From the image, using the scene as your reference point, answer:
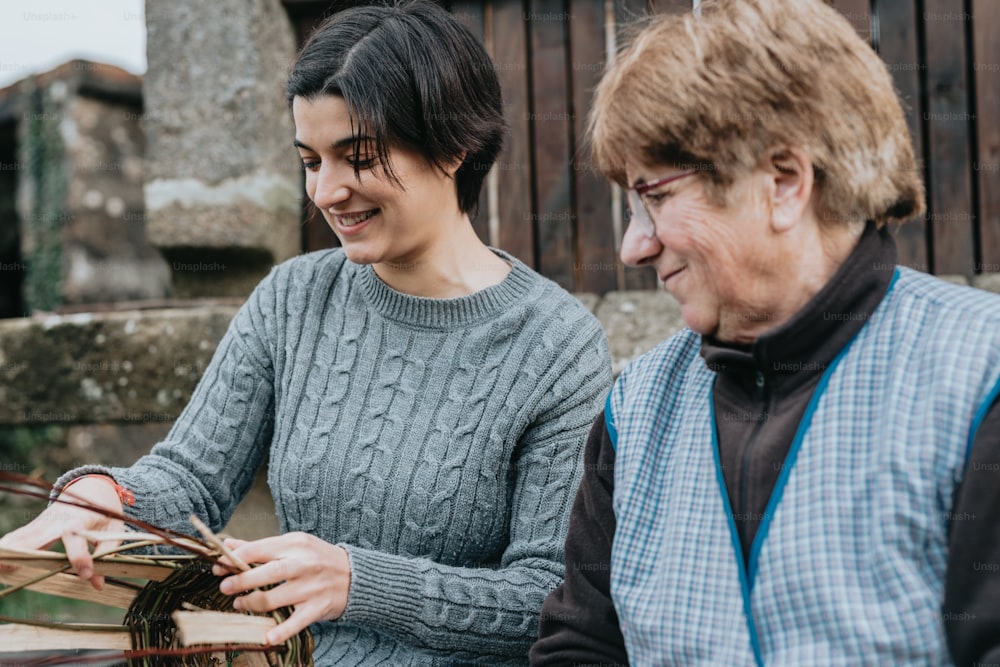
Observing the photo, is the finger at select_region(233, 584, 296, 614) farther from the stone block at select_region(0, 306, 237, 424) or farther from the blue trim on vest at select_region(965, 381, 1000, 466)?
the stone block at select_region(0, 306, 237, 424)

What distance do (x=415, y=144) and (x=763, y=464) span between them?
89 centimetres

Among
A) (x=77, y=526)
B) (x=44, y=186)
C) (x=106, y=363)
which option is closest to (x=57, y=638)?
(x=77, y=526)

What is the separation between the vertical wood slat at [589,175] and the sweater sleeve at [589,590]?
1350mm

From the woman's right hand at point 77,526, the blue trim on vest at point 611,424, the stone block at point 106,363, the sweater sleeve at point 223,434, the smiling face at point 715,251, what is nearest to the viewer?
the smiling face at point 715,251

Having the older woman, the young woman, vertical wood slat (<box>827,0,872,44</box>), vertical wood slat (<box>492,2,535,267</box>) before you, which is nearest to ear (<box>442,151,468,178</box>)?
the young woman

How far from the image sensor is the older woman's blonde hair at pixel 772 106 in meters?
1.31

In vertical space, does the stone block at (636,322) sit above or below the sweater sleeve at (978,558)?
above

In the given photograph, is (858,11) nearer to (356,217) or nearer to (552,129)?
(552,129)

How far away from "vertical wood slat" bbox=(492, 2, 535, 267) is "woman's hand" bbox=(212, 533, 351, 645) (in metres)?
1.50

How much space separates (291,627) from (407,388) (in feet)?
2.04

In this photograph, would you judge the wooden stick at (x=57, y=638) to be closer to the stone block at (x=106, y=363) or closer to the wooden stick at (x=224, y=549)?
the wooden stick at (x=224, y=549)

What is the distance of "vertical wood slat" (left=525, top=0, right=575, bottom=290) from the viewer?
116 inches

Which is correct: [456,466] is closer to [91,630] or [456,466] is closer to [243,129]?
[91,630]

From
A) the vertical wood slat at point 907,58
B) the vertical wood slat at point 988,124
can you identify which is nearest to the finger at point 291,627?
the vertical wood slat at point 907,58
